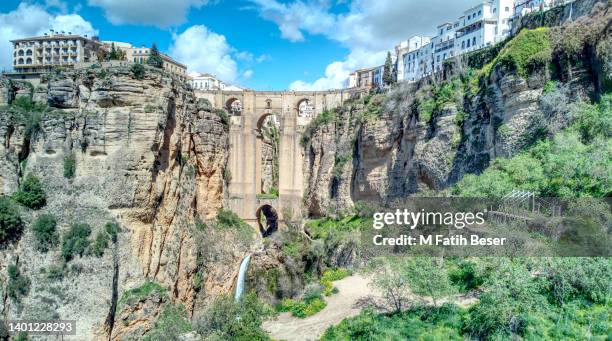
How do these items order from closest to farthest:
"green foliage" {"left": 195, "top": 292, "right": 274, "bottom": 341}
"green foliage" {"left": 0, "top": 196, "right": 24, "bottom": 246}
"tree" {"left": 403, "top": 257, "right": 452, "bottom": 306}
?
1. "tree" {"left": 403, "top": 257, "right": 452, "bottom": 306}
2. "green foliage" {"left": 195, "top": 292, "right": 274, "bottom": 341}
3. "green foliage" {"left": 0, "top": 196, "right": 24, "bottom": 246}

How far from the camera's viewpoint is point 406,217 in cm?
2397

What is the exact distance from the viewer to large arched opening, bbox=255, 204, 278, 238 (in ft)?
150

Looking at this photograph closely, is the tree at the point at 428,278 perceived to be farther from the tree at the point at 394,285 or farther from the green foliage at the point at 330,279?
the green foliage at the point at 330,279

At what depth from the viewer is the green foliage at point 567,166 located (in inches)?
662

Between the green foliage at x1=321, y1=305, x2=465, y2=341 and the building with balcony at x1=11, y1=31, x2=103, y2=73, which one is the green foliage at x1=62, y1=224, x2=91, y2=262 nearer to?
the green foliage at x1=321, y1=305, x2=465, y2=341

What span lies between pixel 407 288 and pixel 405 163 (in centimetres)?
1745

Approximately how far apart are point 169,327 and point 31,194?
31.1 feet

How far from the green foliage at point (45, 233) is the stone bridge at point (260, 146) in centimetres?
2036

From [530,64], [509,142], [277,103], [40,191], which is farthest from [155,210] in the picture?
[277,103]

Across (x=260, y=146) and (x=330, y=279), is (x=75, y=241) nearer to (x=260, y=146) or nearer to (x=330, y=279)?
(x=330, y=279)

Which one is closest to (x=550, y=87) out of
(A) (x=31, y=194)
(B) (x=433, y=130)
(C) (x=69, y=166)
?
(B) (x=433, y=130)

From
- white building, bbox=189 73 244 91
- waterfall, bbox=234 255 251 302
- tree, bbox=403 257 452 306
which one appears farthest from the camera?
white building, bbox=189 73 244 91

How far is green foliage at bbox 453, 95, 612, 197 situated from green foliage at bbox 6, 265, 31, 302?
62.0ft

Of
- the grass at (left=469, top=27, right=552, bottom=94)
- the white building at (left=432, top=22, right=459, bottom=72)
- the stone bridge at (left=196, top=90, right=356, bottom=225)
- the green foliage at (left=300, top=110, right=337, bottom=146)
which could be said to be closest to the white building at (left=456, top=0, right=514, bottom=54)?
the white building at (left=432, top=22, right=459, bottom=72)
